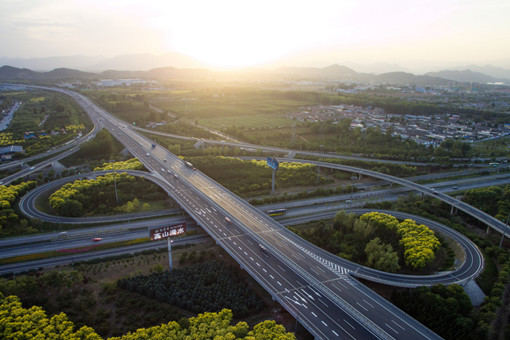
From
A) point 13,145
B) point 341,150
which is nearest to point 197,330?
point 341,150

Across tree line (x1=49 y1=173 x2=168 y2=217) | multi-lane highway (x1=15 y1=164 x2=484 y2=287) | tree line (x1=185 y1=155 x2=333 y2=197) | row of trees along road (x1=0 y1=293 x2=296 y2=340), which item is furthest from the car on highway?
tree line (x1=49 y1=173 x2=168 y2=217)

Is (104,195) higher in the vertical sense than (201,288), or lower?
higher

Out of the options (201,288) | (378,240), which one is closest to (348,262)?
(378,240)

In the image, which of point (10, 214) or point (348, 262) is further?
point (10, 214)

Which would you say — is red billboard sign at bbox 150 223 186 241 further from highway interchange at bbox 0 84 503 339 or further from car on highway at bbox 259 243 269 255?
car on highway at bbox 259 243 269 255

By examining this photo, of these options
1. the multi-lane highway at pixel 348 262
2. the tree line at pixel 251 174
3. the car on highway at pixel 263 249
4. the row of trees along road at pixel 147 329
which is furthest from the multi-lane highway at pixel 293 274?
the tree line at pixel 251 174

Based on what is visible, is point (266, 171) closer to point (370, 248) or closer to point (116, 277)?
point (370, 248)

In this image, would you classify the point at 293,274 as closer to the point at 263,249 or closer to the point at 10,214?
the point at 263,249

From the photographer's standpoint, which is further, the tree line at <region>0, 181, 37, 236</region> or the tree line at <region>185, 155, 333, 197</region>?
the tree line at <region>185, 155, 333, 197</region>

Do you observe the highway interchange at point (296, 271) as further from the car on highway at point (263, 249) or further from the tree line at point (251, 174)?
the tree line at point (251, 174)
